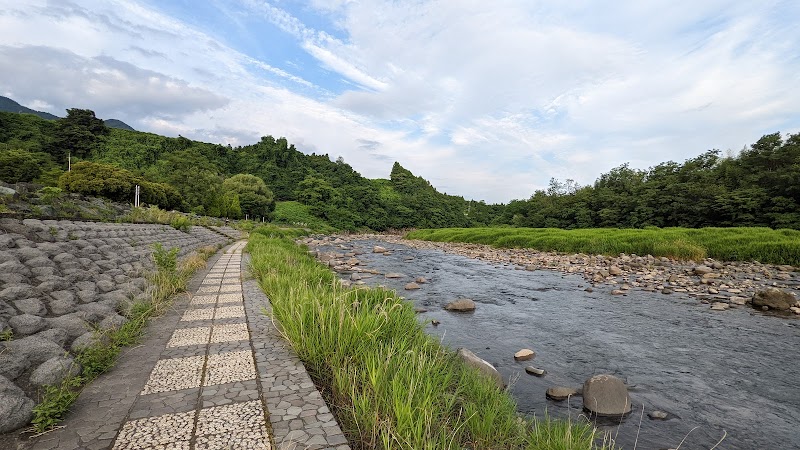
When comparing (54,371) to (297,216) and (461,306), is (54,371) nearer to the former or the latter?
(461,306)

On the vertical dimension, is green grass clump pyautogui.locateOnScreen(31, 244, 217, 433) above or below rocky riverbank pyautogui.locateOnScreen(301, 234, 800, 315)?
below

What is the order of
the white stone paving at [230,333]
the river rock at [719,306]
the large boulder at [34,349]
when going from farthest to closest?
the river rock at [719,306] < the white stone paving at [230,333] < the large boulder at [34,349]

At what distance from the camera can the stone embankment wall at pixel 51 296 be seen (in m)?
2.74

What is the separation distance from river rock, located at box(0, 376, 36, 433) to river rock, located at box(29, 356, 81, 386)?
0.61 ft

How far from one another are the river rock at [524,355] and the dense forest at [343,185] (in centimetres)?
2588

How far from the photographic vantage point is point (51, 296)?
12.9 feet

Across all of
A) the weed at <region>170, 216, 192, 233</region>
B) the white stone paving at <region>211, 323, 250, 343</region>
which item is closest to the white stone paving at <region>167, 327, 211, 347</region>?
the white stone paving at <region>211, 323, 250, 343</region>

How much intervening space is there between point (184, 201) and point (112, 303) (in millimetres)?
37269

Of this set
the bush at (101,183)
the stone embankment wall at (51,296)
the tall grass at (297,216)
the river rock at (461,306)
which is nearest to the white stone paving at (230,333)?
the stone embankment wall at (51,296)

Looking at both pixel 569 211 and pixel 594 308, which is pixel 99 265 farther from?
pixel 569 211

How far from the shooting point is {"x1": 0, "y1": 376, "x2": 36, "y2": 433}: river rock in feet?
7.79

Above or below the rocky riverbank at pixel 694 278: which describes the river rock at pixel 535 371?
below

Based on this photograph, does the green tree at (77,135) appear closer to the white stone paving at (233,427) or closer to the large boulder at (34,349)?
the large boulder at (34,349)

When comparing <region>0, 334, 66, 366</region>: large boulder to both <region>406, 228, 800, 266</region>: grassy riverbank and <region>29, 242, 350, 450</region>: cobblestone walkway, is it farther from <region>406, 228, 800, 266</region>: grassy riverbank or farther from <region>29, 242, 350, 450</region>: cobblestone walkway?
<region>406, 228, 800, 266</region>: grassy riverbank
